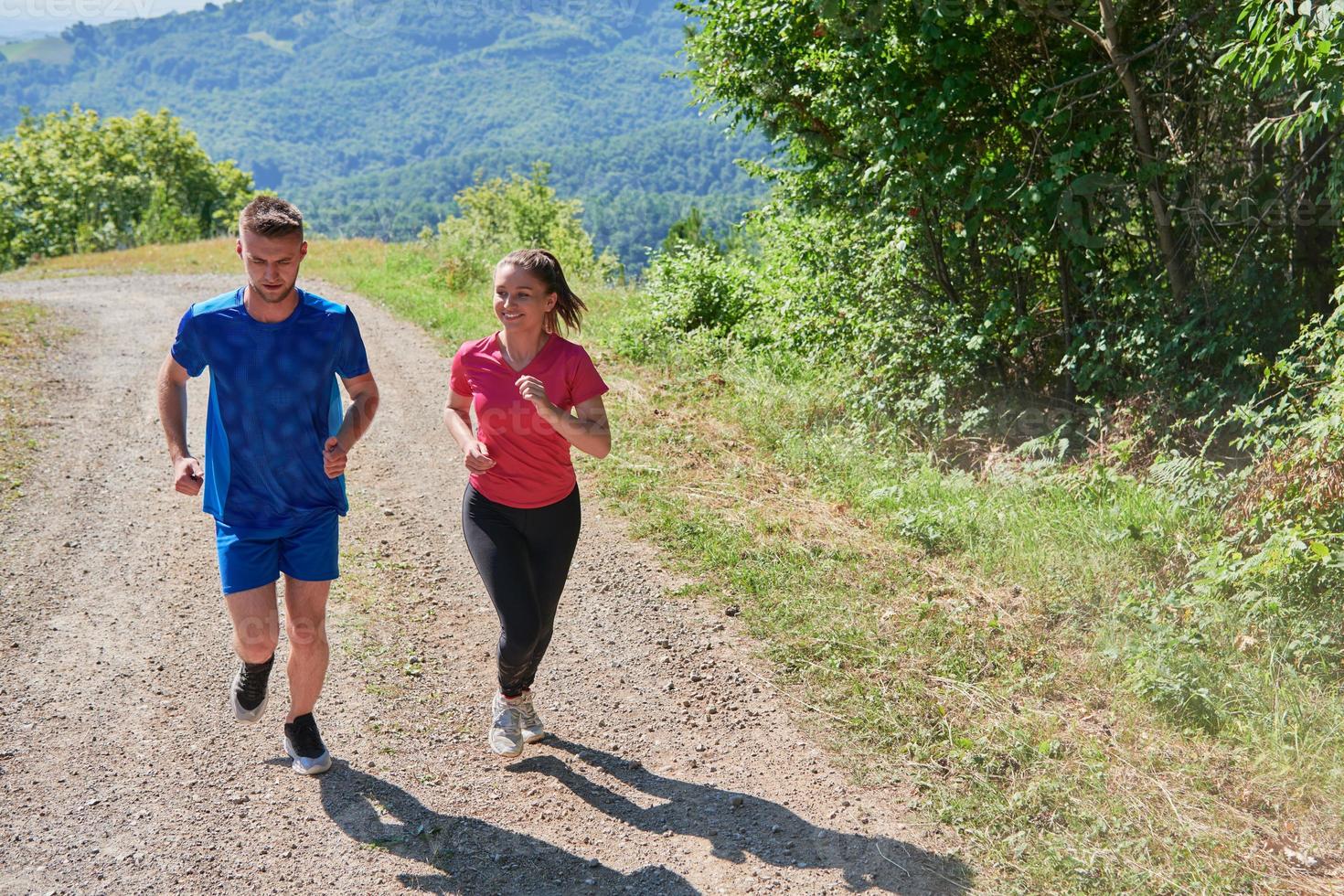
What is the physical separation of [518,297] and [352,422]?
2.42ft

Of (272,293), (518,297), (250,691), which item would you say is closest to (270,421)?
(272,293)

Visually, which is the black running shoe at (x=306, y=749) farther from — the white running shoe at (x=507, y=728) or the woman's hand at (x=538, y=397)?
the woman's hand at (x=538, y=397)

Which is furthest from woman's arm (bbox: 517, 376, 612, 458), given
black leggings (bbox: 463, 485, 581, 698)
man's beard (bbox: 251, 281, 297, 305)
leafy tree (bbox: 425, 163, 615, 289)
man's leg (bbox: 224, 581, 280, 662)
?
leafy tree (bbox: 425, 163, 615, 289)

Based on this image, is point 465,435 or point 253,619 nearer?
point 253,619

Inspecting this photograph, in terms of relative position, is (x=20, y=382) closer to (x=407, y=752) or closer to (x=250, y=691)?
(x=250, y=691)

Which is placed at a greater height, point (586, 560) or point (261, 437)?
point (261, 437)

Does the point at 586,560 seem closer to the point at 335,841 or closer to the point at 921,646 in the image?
the point at 921,646

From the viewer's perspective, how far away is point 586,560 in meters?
6.39

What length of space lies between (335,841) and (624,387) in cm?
663

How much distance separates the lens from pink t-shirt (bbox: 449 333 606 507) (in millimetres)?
3848

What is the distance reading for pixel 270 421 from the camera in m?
3.63

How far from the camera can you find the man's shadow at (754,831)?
3.48m

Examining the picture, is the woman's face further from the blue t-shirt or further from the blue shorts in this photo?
the blue shorts

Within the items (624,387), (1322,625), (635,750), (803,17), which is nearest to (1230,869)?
(1322,625)
